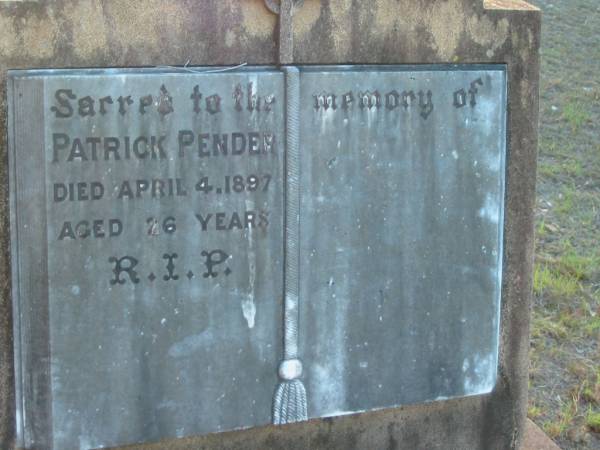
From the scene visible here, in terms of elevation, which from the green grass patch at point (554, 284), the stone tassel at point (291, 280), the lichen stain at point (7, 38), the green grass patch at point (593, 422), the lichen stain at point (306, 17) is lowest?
the green grass patch at point (593, 422)

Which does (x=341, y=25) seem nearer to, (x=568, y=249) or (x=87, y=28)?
(x=87, y=28)

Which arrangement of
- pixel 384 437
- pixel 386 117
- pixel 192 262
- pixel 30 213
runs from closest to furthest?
pixel 30 213, pixel 192 262, pixel 386 117, pixel 384 437

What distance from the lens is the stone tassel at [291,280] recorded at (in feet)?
8.34

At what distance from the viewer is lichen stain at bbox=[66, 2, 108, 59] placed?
2.36m

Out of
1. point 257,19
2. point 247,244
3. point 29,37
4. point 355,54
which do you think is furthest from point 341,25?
point 29,37

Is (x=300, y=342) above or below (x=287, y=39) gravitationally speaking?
below

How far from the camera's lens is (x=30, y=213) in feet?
7.65

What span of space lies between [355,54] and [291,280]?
0.65 metres

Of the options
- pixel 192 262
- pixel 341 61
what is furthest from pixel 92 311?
pixel 341 61

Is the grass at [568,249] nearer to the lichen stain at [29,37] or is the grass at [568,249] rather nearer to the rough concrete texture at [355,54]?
the rough concrete texture at [355,54]

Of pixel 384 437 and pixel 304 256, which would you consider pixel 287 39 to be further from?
pixel 384 437

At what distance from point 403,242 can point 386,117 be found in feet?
1.18

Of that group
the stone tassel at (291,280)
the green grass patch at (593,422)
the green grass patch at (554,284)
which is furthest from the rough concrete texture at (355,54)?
the green grass patch at (554,284)

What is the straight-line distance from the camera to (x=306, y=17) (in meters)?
2.59
